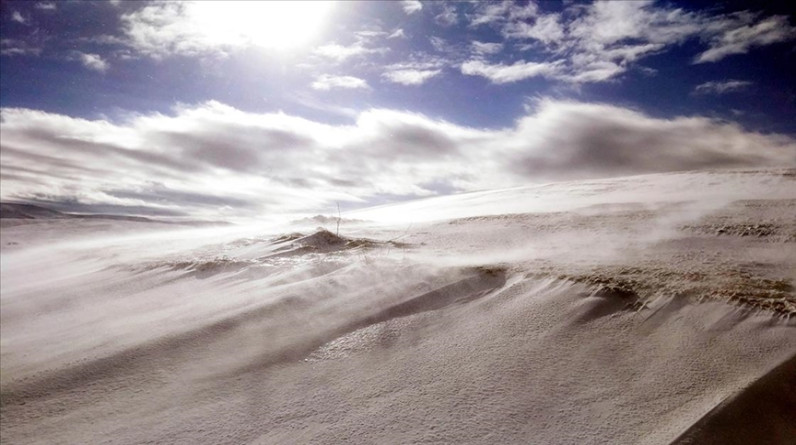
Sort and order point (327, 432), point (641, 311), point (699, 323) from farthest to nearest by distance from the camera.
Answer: point (641, 311) → point (699, 323) → point (327, 432)

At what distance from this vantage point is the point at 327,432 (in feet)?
5.92

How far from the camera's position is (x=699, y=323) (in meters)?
2.28

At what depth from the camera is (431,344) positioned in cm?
244

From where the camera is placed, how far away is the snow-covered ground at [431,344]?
5.93 feet

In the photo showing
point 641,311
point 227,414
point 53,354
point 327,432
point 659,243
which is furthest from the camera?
point 659,243

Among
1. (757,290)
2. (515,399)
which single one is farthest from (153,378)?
(757,290)

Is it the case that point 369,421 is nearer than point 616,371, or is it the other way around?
point 369,421

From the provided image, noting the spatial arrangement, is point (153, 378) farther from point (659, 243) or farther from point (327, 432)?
point (659, 243)

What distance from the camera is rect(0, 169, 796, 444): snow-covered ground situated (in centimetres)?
181

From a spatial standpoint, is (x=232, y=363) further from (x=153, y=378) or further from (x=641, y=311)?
(x=641, y=311)

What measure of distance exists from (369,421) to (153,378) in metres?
1.22

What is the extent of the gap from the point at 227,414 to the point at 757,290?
9.06ft

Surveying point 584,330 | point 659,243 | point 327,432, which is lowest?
point 327,432

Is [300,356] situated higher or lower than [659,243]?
lower
